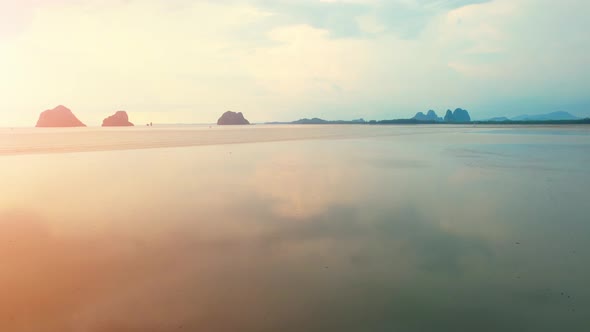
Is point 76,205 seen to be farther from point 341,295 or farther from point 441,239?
point 441,239

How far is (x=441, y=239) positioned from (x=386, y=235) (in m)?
1.61

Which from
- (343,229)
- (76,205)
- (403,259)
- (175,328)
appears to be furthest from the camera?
(76,205)

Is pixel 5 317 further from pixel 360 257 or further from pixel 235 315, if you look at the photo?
pixel 360 257

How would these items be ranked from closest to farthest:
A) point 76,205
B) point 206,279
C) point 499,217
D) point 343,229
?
point 206,279
point 343,229
point 499,217
point 76,205

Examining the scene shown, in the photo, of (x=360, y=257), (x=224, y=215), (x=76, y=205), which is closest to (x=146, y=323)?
(x=360, y=257)

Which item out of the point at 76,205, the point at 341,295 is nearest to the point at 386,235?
the point at 341,295

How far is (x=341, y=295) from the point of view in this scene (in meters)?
6.74

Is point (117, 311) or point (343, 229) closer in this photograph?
point (117, 311)

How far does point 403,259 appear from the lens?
27.9 ft

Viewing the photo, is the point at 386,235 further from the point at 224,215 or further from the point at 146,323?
the point at 146,323

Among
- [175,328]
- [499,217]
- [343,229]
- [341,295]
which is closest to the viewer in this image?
[175,328]

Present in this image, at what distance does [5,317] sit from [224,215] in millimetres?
7276

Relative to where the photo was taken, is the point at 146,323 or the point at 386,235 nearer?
the point at 146,323

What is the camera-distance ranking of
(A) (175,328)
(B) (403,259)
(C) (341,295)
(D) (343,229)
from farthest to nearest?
(D) (343,229) < (B) (403,259) < (C) (341,295) < (A) (175,328)
